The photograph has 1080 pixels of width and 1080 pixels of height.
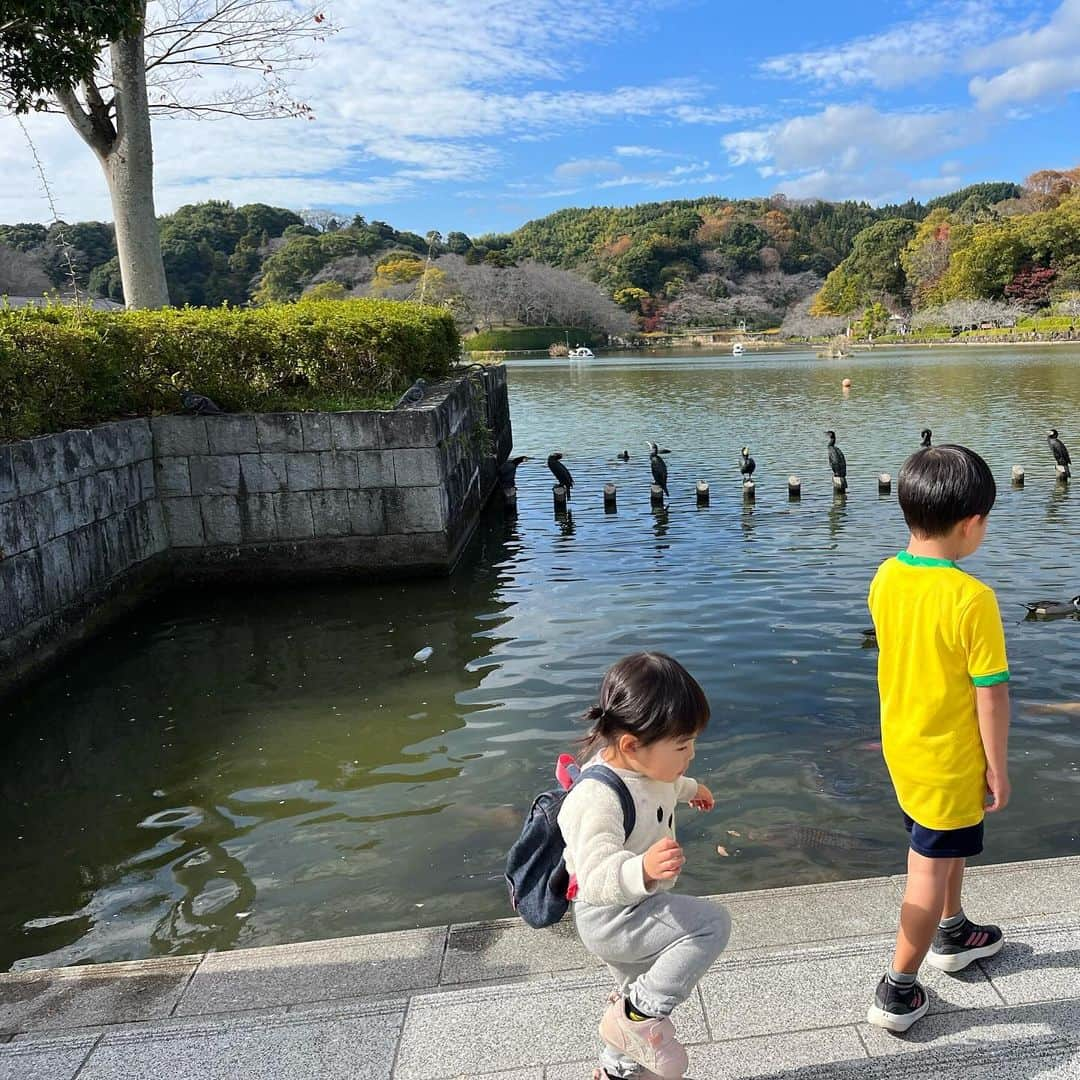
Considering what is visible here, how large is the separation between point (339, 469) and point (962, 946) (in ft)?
25.0

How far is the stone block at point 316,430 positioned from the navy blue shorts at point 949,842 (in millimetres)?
7692

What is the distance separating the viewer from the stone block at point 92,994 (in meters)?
2.84

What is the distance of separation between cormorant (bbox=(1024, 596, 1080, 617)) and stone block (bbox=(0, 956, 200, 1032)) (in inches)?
282

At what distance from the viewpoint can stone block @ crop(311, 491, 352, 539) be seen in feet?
30.7

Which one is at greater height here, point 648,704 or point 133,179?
point 133,179

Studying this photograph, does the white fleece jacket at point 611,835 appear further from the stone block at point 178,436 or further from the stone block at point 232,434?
the stone block at point 178,436

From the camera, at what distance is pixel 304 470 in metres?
9.32

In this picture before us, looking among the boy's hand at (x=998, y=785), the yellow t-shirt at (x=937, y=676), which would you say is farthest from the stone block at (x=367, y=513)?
the boy's hand at (x=998, y=785)

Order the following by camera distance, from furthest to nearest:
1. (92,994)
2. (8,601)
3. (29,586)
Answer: (29,586), (8,601), (92,994)

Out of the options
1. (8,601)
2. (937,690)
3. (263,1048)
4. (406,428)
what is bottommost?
(263,1048)

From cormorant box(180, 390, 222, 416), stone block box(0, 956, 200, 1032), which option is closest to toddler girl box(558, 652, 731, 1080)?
stone block box(0, 956, 200, 1032)

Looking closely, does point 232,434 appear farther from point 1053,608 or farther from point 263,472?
point 1053,608

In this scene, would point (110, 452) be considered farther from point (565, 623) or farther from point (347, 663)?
point (565, 623)

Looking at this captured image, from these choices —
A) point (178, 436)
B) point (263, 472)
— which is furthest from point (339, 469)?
point (178, 436)
